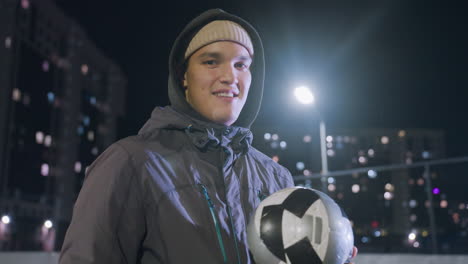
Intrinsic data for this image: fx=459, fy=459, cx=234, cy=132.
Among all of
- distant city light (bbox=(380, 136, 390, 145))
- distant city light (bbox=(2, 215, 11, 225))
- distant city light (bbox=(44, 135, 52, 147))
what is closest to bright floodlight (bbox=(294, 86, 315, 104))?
distant city light (bbox=(2, 215, 11, 225))

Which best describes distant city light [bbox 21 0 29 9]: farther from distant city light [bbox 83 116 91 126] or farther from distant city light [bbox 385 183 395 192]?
distant city light [bbox 385 183 395 192]

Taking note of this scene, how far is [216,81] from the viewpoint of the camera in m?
2.88

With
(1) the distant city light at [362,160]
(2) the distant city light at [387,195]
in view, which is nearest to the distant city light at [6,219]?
(2) the distant city light at [387,195]

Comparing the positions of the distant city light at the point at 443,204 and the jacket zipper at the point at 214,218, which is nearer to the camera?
the jacket zipper at the point at 214,218

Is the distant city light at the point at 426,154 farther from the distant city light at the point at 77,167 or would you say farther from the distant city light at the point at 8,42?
the distant city light at the point at 8,42

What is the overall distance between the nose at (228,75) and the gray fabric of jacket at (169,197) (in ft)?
0.92

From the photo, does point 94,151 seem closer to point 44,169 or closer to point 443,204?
point 44,169

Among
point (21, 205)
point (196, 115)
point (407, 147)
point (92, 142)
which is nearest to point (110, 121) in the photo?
point (92, 142)

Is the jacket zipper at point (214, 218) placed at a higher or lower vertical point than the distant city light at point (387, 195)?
higher

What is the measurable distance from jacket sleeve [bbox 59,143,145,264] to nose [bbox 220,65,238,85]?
2.57 feet

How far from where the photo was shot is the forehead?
2893 millimetres

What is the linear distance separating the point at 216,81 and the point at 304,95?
9.75m

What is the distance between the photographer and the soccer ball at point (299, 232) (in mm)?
2334

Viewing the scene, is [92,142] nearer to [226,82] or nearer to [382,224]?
[382,224]
